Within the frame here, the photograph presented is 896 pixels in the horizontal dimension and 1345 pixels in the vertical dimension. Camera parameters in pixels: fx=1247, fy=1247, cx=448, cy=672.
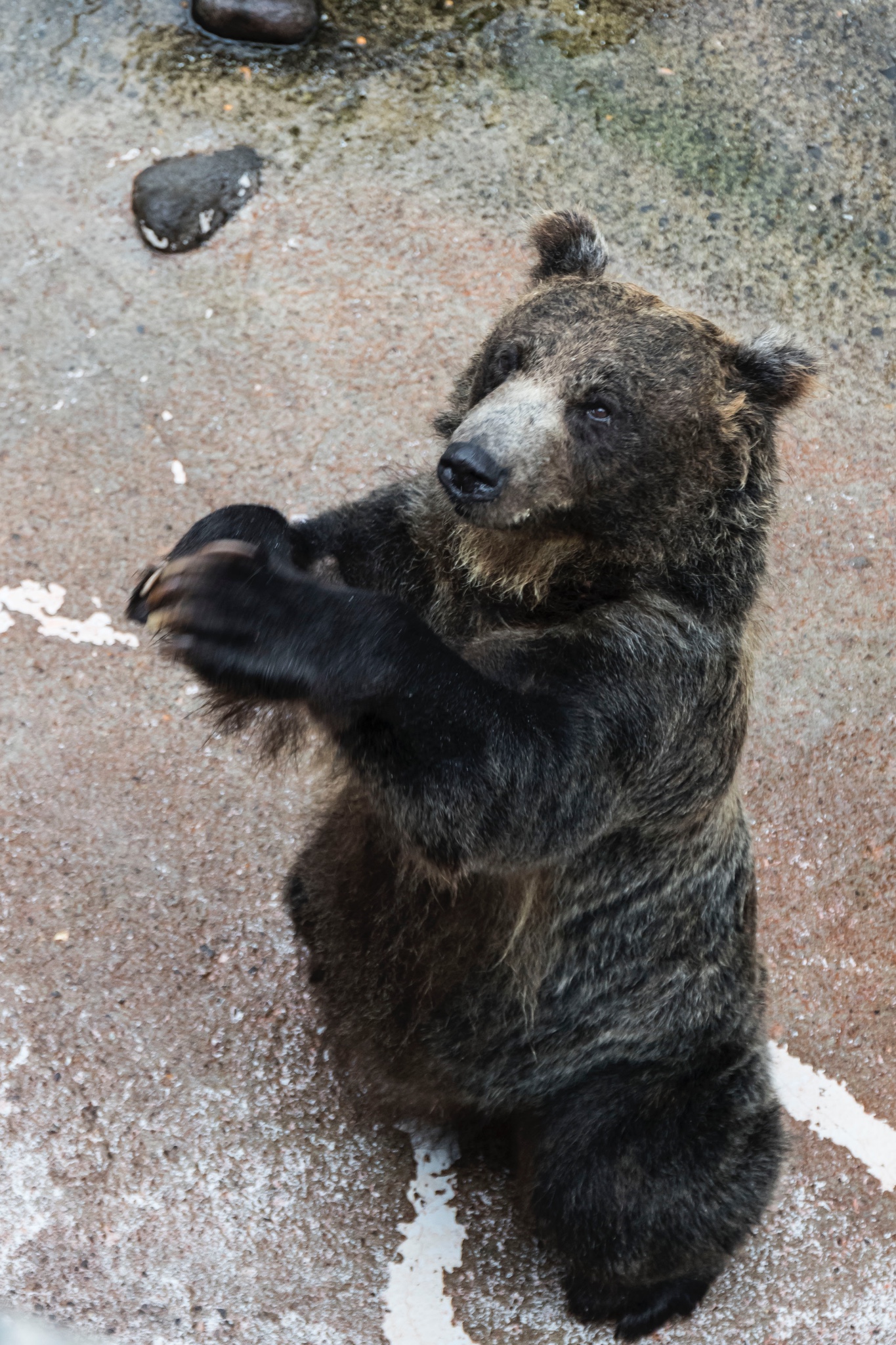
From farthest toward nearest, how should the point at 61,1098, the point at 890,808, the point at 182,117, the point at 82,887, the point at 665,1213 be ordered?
the point at 182,117 < the point at 890,808 < the point at 82,887 < the point at 61,1098 < the point at 665,1213

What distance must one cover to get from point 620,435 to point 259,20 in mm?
3782

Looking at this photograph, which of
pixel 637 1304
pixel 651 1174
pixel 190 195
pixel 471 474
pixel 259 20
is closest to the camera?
pixel 471 474

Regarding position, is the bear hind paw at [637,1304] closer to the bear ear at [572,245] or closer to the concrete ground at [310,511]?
the concrete ground at [310,511]

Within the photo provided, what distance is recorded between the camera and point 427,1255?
3.55 meters

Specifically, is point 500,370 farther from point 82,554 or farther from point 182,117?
point 182,117

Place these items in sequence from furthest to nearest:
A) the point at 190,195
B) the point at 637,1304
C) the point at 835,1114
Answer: the point at 190,195
the point at 835,1114
the point at 637,1304

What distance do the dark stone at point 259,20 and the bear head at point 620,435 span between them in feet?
11.0

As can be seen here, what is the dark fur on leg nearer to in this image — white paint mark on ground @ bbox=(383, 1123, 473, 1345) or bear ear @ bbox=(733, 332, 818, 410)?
Answer: white paint mark on ground @ bbox=(383, 1123, 473, 1345)

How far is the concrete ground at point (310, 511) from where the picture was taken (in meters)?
3.53

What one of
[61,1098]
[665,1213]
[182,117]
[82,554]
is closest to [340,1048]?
[61,1098]

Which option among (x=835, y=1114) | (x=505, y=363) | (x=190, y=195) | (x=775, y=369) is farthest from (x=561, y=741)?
(x=190, y=195)

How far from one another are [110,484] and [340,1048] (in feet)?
7.37

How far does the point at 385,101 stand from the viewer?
18.2ft

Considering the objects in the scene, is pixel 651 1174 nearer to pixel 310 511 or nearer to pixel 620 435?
pixel 620 435
